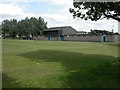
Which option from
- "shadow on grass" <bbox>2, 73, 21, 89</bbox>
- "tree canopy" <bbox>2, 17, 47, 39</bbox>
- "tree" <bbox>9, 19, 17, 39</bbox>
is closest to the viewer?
"shadow on grass" <bbox>2, 73, 21, 89</bbox>

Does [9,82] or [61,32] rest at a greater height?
[61,32]

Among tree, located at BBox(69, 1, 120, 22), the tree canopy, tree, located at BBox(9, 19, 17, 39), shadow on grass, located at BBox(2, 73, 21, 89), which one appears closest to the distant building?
the tree canopy

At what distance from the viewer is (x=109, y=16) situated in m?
9.08

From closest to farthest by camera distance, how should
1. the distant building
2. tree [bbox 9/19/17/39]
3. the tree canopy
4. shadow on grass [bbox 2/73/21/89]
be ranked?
shadow on grass [bbox 2/73/21/89]
the distant building
the tree canopy
tree [bbox 9/19/17/39]

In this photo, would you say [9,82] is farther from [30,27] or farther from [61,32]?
[30,27]

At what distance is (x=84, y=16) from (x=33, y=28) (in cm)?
7054

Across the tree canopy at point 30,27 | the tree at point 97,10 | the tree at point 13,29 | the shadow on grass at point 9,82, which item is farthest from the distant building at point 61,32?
the shadow on grass at point 9,82

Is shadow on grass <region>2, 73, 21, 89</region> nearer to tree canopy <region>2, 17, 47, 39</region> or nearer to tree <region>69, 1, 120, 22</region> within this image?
tree <region>69, 1, 120, 22</region>

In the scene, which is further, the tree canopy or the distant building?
the tree canopy

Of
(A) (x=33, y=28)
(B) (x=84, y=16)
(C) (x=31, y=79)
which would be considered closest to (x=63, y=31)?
(A) (x=33, y=28)

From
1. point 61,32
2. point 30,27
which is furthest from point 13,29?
point 61,32

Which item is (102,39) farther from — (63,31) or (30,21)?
(30,21)

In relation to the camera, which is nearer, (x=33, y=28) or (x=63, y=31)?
(x=63, y=31)

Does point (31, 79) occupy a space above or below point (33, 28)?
below
